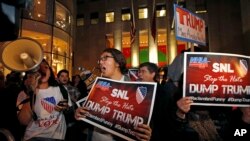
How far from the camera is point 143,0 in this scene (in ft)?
96.0

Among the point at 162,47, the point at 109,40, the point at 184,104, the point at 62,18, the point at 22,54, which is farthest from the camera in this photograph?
the point at 109,40

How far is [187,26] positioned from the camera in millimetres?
5375

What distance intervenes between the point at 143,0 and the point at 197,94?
27901mm

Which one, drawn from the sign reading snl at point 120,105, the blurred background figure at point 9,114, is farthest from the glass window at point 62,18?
the sign reading snl at point 120,105

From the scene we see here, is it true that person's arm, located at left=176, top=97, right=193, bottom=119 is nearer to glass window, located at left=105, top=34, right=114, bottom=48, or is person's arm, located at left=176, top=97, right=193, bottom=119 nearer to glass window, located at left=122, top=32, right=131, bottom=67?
glass window, located at left=122, top=32, right=131, bottom=67

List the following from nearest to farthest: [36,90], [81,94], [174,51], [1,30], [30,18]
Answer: [1,30]
[36,90]
[81,94]
[30,18]
[174,51]

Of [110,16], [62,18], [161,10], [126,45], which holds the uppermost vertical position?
[161,10]

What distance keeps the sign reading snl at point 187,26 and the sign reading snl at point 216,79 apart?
2.40m

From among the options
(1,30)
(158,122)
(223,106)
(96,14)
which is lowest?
(158,122)

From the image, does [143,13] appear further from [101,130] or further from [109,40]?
[101,130]

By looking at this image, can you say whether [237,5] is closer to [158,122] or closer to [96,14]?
[96,14]

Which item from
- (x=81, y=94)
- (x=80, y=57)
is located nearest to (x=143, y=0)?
(x=80, y=57)

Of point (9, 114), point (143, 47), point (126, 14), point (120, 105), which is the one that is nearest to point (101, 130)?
point (120, 105)

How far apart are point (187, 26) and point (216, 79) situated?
114 inches
